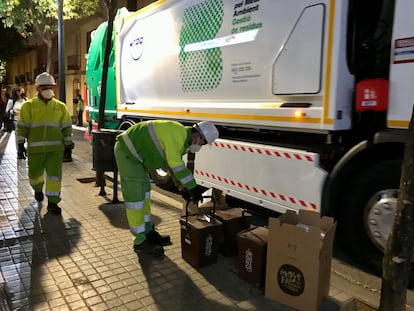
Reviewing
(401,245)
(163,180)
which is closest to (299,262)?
(401,245)

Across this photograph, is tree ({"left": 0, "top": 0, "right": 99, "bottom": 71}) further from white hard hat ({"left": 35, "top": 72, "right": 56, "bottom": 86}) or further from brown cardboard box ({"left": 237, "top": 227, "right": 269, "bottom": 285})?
brown cardboard box ({"left": 237, "top": 227, "right": 269, "bottom": 285})

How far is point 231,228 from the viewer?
376 cm

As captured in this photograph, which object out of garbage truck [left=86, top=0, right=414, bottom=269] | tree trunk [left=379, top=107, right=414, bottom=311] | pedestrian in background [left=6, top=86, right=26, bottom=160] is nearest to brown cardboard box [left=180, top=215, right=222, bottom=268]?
garbage truck [left=86, top=0, right=414, bottom=269]

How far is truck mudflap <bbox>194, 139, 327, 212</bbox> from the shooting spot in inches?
146

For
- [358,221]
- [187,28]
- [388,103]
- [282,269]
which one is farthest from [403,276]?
[187,28]

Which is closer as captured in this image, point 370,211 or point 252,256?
point 252,256

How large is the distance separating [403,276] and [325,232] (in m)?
0.60

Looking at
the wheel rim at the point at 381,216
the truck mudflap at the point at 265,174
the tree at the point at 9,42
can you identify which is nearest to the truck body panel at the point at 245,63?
the truck mudflap at the point at 265,174

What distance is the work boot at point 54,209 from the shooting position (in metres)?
5.00

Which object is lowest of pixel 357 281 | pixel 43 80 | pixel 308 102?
pixel 357 281

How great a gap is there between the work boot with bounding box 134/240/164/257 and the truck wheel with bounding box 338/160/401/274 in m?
1.67

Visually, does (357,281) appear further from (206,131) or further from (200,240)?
(206,131)

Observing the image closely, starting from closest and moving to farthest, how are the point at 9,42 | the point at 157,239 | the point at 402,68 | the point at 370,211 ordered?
1. the point at 402,68
2. the point at 370,211
3. the point at 157,239
4. the point at 9,42

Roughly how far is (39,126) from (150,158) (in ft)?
6.86
